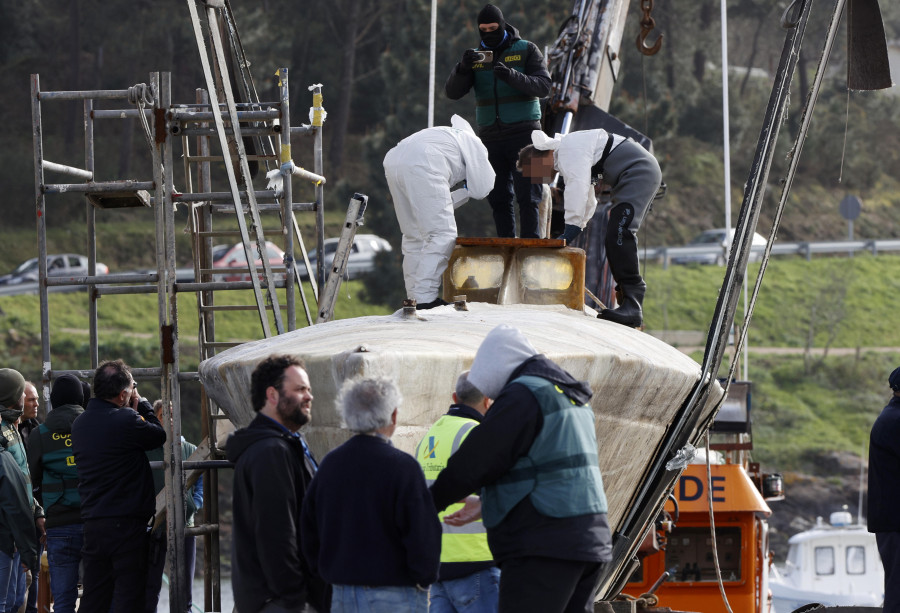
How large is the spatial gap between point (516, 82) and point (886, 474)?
12.7 ft

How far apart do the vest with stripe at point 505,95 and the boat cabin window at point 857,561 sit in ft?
66.7

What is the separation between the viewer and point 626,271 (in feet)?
30.5

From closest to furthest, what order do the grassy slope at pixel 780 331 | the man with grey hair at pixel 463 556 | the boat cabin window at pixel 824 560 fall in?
the man with grey hair at pixel 463 556, the boat cabin window at pixel 824 560, the grassy slope at pixel 780 331

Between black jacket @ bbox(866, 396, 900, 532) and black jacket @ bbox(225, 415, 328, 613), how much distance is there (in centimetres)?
395

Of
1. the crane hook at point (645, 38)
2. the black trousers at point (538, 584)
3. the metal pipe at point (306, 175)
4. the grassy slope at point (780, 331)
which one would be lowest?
the grassy slope at point (780, 331)

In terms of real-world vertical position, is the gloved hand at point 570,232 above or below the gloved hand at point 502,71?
below

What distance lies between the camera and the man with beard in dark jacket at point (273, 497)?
532cm

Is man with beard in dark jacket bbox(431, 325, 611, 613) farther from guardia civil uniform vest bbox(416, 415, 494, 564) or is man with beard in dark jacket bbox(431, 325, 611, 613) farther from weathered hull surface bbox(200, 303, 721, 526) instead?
weathered hull surface bbox(200, 303, 721, 526)

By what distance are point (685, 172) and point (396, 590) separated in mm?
53321

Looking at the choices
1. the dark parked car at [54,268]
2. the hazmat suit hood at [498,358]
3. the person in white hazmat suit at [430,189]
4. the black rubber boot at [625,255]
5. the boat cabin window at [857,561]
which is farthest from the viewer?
the dark parked car at [54,268]

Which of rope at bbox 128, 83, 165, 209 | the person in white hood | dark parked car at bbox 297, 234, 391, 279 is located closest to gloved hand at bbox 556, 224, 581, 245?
the person in white hood

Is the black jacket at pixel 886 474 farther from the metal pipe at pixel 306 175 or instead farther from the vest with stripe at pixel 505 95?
the metal pipe at pixel 306 175

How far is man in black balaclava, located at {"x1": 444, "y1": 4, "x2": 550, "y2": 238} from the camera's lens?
10.6 metres

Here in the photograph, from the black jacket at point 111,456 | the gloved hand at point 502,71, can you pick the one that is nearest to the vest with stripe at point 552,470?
the black jacket at point 111,456
